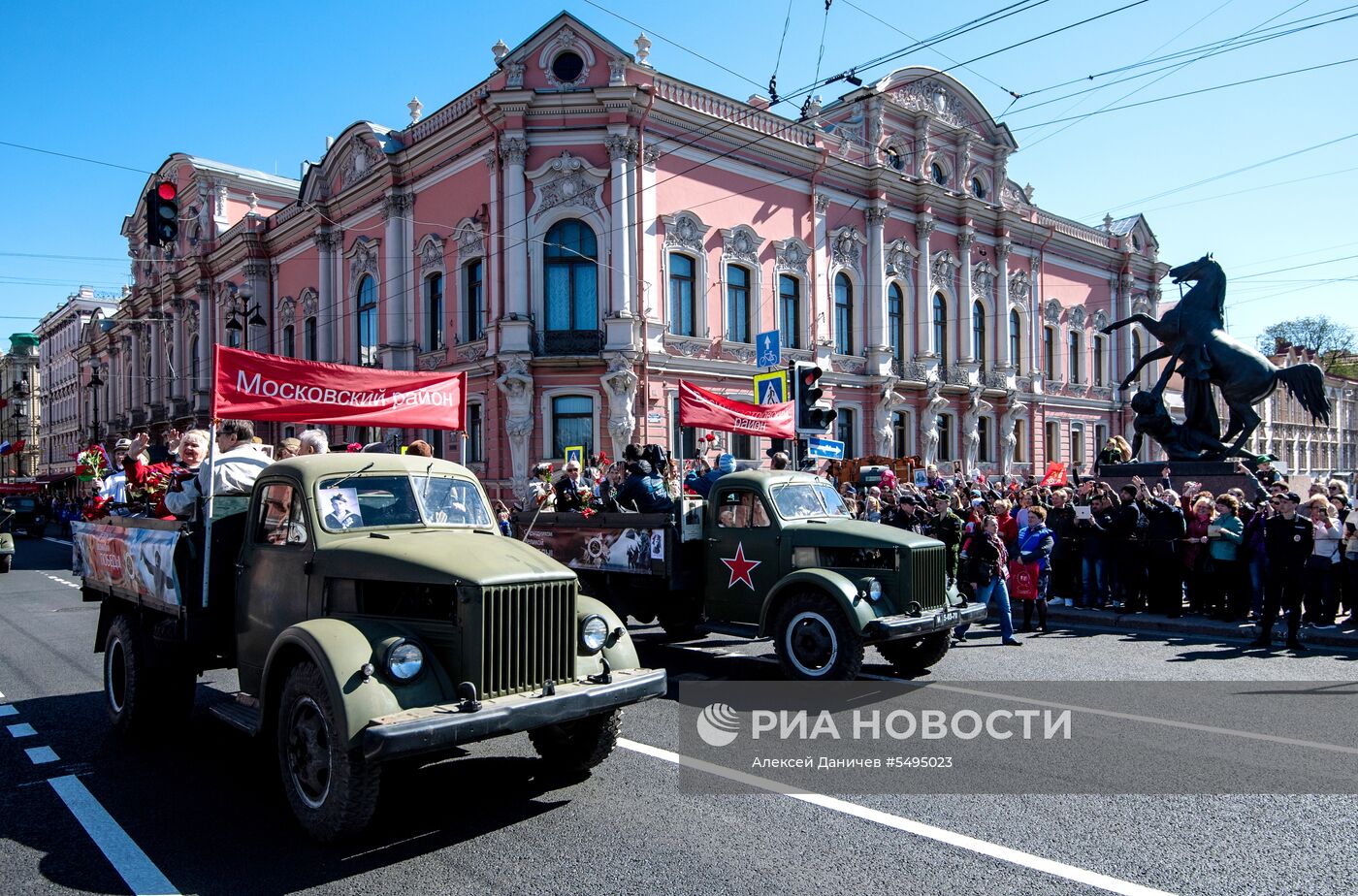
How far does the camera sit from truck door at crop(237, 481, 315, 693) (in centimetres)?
584

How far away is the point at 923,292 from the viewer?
33156 millimetres

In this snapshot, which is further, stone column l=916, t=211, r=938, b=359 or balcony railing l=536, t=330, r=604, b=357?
stone column l=916, t=211, r=938, b=359

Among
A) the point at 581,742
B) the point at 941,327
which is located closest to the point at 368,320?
the point at 941,327

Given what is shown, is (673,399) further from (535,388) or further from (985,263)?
(985,263)

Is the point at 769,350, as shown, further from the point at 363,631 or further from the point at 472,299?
the point at 363,631

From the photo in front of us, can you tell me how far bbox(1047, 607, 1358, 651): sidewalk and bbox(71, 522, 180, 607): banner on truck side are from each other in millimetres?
11583

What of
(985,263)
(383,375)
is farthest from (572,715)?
(985,263)

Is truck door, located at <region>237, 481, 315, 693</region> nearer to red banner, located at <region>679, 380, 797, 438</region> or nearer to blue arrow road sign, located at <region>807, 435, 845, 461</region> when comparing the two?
red banner, located at <region>679, 380, 797, 438</region>

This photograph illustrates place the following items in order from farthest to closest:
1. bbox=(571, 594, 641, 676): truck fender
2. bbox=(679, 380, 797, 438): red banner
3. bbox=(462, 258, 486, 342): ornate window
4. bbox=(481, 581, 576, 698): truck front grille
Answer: bbox=(462, 258, 486, 342): ornate window → bbox=(679, 380, 797, 438): red banner → bbox=(571, 594, 641, 676): truck fender → bbox=(481, 581, 576, 698): truck front grille

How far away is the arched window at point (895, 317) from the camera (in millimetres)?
32500

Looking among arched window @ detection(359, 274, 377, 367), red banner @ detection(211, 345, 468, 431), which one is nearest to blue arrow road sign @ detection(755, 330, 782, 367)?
red banner @ detection(211, 345, 468, 431)

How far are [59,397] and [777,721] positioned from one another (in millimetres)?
86678

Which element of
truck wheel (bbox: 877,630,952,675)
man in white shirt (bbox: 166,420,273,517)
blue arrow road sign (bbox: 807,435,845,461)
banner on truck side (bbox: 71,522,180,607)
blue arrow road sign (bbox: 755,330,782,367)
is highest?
blue arrow road sign (bbox: 755,330,782,367)

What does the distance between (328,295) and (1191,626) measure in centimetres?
3083
